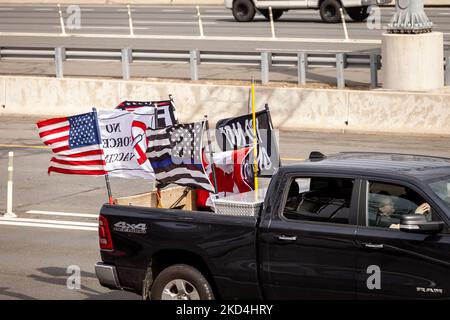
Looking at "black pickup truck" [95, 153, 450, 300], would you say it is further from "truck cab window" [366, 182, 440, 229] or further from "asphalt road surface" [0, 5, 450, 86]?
"asphalt road surface" [0, 5, 450, 86]

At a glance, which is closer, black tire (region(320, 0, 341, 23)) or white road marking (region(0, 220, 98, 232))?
white road marking (region(0, 220, 98, 232))

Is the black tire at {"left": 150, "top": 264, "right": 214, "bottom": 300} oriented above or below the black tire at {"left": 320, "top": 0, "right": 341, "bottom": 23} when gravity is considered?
below

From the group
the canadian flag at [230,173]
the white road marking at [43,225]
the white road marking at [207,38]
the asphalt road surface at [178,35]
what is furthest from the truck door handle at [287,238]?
the white road marking at [207,38]

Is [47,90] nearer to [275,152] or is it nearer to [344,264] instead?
[275,152]

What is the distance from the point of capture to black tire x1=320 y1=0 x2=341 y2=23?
37.6 metres

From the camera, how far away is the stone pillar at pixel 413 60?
22.4m

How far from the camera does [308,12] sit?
1678 inches

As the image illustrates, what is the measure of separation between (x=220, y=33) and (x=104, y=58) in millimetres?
10875

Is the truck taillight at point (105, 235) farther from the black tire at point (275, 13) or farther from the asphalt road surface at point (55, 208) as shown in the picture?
the black tire at point (275, 13)

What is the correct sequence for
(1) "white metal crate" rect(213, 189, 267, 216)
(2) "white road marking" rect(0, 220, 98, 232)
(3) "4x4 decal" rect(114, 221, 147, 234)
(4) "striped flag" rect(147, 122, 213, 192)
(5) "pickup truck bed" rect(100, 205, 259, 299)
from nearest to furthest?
1. (5) "pickup truck bed" rect(100, 205, 259, 299)
2. (1) "white metal crate" rect(213, 189, 267, 216)
3. (3) "4x4 decal" rect(114, 221, 147, 234)
4. (4) "striped flag" rect(147, 122, 213, 192)
5. (2) "white road marking" rect(0, 220, 98, 232)

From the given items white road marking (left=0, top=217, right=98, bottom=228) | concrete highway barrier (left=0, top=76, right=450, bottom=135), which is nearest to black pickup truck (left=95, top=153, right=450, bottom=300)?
white road marking (left=0, top=217, right=98, bottom=228)

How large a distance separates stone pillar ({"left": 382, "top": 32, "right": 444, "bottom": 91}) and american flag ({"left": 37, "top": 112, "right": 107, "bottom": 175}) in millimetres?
11616

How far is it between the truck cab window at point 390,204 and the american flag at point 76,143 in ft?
12.0

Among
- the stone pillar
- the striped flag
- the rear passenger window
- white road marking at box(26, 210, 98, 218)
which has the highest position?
the stone pillar
